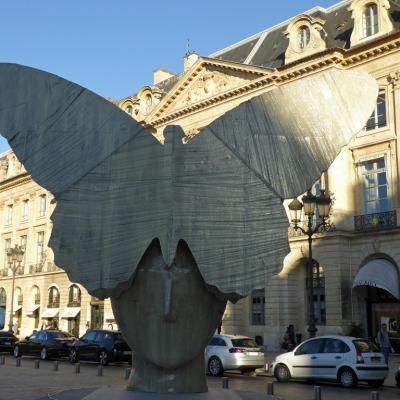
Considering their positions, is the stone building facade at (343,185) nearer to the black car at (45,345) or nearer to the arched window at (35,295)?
the black car at (45,345)

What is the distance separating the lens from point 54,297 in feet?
170

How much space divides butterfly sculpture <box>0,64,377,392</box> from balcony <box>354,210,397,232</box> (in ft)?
71.7

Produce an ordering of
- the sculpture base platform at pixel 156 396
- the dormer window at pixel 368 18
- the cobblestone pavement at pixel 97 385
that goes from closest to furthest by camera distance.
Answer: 1. the sculpture base platform at pixel 156 396
2. the cobblestone pavement at pixel 97 385
3. the dormer window at pixel 368 18

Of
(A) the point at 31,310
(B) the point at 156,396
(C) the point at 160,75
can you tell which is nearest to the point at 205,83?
(C) the point at 160,75

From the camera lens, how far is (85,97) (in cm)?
928

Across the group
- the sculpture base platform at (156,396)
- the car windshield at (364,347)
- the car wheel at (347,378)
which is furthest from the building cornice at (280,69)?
the sculpture base platform at (156,396)

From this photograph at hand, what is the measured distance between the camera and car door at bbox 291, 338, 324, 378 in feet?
54.7

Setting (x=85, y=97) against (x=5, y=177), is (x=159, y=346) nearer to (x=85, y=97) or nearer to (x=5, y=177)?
(x=85, y=97)

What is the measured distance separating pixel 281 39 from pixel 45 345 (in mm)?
24178

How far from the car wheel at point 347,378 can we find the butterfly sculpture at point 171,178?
7.95 metres

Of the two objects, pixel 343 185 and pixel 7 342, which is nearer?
pixel 7 342

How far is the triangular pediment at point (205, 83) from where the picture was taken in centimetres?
3763

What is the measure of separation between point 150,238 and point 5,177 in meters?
55.8

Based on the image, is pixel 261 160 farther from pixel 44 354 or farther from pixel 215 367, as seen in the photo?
pixel 44 354
